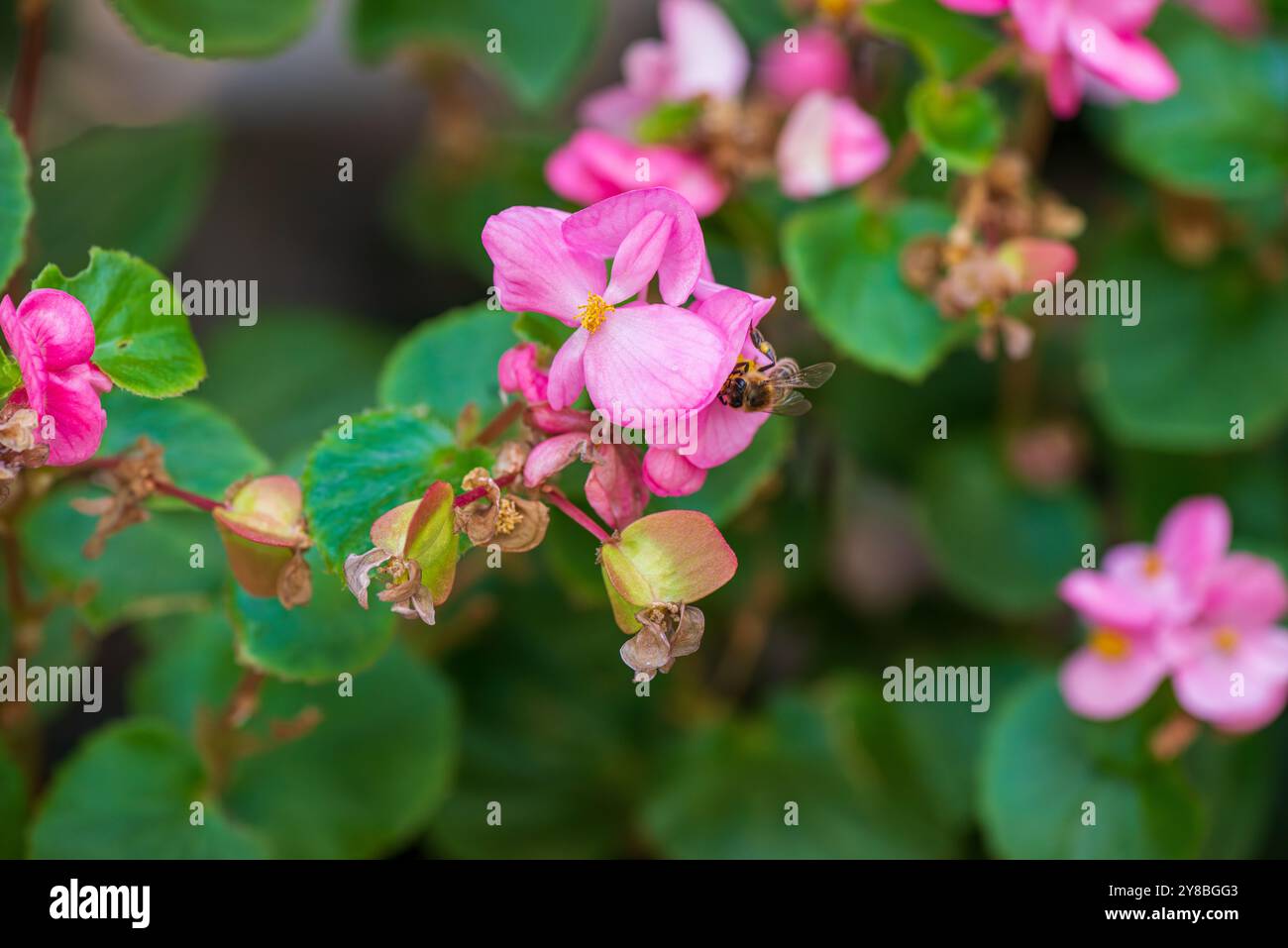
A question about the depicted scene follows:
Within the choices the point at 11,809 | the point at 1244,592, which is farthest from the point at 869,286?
the point at 11,809

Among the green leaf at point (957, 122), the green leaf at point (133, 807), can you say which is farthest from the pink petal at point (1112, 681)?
the green leaf at point (133, 807)

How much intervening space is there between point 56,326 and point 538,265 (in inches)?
7.9

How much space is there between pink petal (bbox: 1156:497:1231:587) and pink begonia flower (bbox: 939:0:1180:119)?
27cm

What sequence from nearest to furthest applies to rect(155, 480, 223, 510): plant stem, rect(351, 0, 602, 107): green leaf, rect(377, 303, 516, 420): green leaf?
rect(155, 480, 223, 510): plant stem < rect(377, 303, 516, 420): green leaf < rect(351, 0, 602, 107): green leaf

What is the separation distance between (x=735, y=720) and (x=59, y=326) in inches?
29.0

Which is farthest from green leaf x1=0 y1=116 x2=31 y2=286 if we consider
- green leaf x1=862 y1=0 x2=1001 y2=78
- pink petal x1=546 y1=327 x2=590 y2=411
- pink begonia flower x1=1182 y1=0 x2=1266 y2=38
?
pink begonia flower x1=1182 y1=0 x2=1266 y2=38

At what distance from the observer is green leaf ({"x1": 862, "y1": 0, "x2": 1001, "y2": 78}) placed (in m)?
0.75

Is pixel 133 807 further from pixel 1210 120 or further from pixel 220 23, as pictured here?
pixel 1210 120

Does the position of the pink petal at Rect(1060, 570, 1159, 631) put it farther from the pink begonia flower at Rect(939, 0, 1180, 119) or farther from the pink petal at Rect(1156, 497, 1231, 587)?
the pink begonia flower at Rect(939, 0, 1180, 119)

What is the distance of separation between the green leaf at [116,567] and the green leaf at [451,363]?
23 cm

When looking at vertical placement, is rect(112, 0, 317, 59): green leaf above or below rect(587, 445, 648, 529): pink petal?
above

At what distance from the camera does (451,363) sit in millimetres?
715

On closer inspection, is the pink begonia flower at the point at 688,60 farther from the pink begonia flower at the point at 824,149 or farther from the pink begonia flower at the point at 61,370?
the pink begonia flower at the point at 61,370
